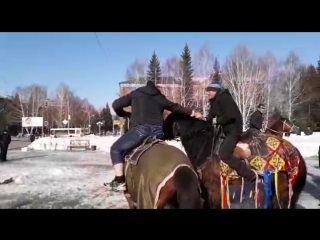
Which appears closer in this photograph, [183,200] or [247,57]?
[183,200]

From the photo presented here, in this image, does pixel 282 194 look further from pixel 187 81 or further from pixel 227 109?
pixel 187 81

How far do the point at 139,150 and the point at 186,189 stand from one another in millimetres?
766

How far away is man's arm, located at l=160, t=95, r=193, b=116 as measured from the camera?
3475 millimetres

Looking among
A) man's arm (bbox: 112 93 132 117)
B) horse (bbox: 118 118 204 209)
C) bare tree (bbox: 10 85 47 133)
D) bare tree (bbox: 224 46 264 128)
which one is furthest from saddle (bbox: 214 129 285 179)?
bare tree (bbox: 10 85 47 133)

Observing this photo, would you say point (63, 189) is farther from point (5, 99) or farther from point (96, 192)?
point (5, 99)

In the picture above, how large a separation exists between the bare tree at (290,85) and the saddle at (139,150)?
1298 cm

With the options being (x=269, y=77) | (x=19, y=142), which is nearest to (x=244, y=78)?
(x=269, y=77)

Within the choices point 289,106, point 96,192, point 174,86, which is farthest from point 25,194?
point 289,106

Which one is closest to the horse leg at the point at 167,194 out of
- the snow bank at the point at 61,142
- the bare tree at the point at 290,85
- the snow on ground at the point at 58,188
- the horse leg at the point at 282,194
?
the horse leg at the point at 282,194

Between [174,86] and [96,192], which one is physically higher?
[174,86]

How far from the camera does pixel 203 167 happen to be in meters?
3.92

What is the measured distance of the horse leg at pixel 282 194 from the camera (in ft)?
13.4
